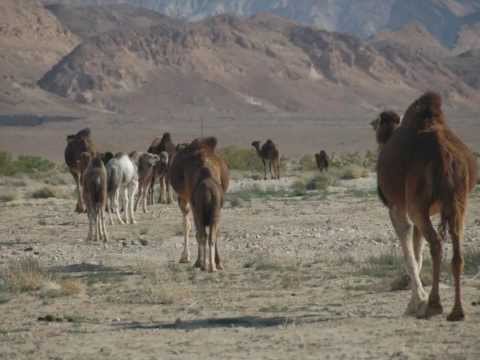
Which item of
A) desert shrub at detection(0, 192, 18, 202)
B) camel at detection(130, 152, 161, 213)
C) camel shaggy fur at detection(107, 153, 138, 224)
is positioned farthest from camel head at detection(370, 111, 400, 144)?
desert shrub at detection(0, 192, 18, 202)

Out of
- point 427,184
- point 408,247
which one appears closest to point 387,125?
point 408,247

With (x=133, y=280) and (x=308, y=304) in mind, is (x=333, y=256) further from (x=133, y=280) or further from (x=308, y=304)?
(x=308, y=304)

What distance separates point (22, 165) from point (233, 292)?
1412 inches

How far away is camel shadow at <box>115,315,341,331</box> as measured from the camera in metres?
11.0

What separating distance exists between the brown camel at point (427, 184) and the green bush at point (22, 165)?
3417cm

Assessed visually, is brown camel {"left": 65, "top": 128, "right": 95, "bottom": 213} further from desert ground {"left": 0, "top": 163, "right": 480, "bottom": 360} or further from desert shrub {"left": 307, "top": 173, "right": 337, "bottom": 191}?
Result: desert shrub {"left": 307, "top": 173, "right": 337, "bottom": 191}

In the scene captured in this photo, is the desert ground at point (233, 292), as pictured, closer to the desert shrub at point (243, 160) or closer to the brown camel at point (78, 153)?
the brown camel at point (78, 153)

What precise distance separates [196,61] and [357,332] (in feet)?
451

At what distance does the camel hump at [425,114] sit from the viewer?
36.3 ft

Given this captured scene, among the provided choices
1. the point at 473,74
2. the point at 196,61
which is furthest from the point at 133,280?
the point at 473,74

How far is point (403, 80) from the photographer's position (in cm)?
16288

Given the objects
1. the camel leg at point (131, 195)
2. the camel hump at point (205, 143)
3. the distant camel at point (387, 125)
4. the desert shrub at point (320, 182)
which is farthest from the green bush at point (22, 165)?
the distant camel at point (387, 125)

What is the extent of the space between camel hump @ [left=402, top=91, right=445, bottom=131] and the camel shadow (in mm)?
2033

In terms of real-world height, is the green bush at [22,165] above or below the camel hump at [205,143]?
below
